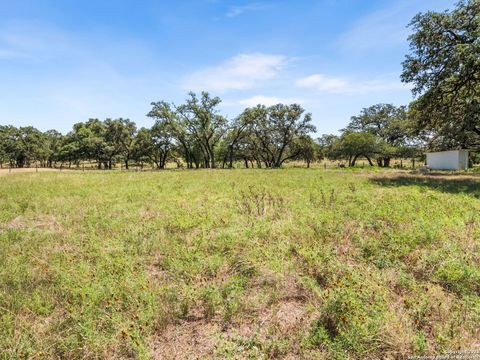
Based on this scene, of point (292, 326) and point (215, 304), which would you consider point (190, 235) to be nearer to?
point (215, 304)

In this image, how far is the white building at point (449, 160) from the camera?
90.3 ft

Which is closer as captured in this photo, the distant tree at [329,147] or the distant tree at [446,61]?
the distant tree at [446,61]

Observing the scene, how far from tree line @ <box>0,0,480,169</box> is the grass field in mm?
13206

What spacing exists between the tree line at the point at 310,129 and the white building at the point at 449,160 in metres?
3.08

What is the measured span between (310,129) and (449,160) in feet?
74.9

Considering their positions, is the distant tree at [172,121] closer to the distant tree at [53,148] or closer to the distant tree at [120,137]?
the distant tree at [120,137]

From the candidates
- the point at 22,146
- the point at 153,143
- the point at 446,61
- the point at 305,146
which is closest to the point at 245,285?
the point at 446,61

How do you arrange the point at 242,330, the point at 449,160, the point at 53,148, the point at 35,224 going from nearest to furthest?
the point at 242,330, the point at 35,224, the point at 449,160, the point at 53,148

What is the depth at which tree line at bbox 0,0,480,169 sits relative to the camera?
16.2 m

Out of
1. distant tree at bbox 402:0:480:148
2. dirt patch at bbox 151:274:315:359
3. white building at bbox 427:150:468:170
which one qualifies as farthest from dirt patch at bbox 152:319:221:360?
white building at bbox 427:150:468:170

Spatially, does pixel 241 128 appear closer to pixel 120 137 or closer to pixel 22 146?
pixel 120 137

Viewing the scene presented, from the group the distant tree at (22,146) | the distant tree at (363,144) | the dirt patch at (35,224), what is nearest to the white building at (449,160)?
the distant tree at (363,144)

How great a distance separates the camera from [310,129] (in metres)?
47.5

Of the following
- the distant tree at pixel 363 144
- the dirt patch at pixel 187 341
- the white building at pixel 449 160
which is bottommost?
the dirt patch at pixel 187 341
